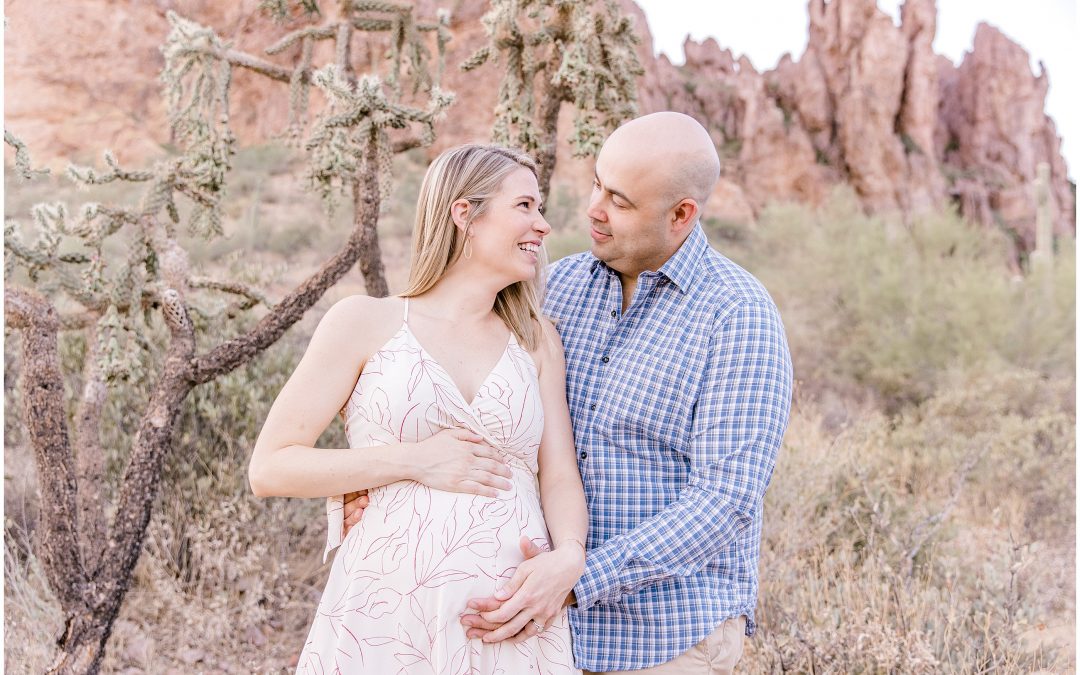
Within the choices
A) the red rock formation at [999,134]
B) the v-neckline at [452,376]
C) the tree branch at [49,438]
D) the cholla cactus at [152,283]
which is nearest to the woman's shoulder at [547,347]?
the v-neckline at [452,376]

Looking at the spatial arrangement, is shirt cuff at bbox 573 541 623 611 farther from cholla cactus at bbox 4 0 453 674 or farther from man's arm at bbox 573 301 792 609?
cholla cactus at bbox 4 0 453 674

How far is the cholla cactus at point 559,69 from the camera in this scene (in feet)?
12.0

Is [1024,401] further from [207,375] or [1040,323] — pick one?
[207,375]

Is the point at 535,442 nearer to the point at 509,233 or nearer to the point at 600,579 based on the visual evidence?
the point at 600,579

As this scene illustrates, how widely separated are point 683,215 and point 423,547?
1213 mm

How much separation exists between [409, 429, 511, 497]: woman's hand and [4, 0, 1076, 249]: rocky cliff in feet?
64.2

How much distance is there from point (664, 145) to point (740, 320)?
598 mm

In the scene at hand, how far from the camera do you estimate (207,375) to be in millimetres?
3365

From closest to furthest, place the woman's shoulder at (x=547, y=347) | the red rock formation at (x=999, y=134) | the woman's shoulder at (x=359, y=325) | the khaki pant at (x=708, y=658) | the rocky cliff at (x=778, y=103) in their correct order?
the woman's shoulder at (x=359, y=325) → the khaki pant at (x=708, y=658) → the woman's shoulder at (x=547, y=347) → the rocky cliff at (x=778, y=103) → the red rock formation at (x=999, y=134)

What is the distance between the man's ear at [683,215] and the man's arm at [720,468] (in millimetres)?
369

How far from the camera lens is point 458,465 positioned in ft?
6.23

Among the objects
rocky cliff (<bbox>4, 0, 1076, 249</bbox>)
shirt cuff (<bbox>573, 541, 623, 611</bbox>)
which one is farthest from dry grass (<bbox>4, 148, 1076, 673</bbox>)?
rocky cliff (<bbox>4, 0, 1076, 249</bbox>)

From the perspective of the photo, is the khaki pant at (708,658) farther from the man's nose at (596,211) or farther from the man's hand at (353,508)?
the man's nose at (596,211)

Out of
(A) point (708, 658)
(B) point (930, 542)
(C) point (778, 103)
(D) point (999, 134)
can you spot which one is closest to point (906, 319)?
(B) point (930, 542)
